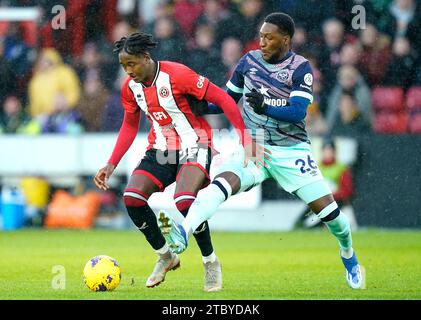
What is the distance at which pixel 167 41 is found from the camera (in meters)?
15.0

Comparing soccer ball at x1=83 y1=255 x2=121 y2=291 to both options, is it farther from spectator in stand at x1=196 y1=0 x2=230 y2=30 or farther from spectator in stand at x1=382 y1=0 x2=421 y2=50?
spectator in stand at x1=382 y1=0 x2=421 y2=50

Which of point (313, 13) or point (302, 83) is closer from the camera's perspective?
point (302, 83)

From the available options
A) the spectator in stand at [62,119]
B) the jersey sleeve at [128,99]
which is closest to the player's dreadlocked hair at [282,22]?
the jersey sleeve at [128,99]

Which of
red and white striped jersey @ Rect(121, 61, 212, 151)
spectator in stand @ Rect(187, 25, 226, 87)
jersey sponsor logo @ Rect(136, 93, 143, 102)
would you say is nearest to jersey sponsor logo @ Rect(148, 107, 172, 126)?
red and white striped jersey @ Rect(121, 61, 212, 151)

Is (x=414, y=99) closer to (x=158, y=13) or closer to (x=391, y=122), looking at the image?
(x=391, y=122)

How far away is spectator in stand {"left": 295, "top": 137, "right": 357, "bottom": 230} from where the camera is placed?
14.5m

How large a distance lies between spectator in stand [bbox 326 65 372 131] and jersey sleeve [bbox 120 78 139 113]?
6579mm

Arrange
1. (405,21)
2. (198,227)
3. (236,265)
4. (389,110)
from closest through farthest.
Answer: (198,227), (236,265), (389,110), (405,21)

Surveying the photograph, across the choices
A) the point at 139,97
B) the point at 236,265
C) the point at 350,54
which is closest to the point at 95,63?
the point at 350,54

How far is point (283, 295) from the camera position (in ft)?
26.4

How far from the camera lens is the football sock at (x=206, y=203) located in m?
7.76

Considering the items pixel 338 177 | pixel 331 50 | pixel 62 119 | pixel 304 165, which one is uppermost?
pixel 331 50

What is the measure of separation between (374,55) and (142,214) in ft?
24.0
